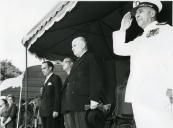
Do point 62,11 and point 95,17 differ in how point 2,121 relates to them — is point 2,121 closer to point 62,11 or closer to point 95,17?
point 95,17

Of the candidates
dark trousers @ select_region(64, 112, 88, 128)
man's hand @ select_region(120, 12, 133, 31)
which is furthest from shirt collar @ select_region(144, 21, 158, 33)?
dark trousers @ select_region(64, 112, 88, 128)

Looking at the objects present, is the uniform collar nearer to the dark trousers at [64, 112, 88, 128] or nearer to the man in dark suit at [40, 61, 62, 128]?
the dark trousers at [64, 112, 88, 128]

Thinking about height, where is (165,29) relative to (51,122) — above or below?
above

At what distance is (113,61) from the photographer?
26.5ft

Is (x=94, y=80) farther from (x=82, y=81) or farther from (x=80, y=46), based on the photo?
(x=80, y=46)

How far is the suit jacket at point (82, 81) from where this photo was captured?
201 inches

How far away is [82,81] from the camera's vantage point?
17.1ft

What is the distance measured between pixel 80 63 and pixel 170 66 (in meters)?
1.37

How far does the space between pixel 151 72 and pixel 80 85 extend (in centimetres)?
117

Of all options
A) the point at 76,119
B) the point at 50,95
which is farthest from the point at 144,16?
the point at 50,95

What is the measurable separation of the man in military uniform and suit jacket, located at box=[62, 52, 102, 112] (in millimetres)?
644

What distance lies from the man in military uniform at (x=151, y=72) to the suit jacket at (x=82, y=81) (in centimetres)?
64

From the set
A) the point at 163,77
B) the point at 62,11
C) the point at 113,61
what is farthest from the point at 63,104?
the point at 113,61

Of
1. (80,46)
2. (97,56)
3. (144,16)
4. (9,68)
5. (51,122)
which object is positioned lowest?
(51,122)
